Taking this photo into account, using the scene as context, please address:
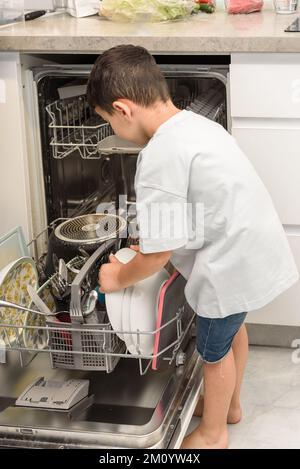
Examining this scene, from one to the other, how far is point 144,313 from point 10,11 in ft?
3.40

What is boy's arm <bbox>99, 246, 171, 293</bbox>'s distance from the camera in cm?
152

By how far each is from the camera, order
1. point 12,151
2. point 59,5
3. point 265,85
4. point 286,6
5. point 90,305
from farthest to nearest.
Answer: point 59,5 → point 286,6 → point 12,151 → point 265,85 → point 90,305

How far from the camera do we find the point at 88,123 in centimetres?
221

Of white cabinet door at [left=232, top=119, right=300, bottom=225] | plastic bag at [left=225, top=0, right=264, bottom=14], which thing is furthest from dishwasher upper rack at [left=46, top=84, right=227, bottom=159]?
plastic bag at [left=225, top=0, right=264, bottom=14]

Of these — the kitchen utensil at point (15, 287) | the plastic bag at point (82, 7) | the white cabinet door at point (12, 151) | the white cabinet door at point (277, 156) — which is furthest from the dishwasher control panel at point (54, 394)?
the plastic bag at point (82, 7)

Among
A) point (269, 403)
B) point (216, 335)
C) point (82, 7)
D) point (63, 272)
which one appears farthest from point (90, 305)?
point (82, 7)

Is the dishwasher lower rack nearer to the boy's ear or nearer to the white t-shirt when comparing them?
the white t-shirt

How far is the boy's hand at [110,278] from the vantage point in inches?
62.2

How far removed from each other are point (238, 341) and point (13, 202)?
0.72m

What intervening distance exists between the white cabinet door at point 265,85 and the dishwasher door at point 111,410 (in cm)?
59

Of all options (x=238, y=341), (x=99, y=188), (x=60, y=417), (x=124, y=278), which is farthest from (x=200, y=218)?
(x=99, y=188)

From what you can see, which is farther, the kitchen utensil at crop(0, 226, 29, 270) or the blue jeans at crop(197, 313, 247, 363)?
the kitchen utensil at crop(0, 226, 29, 270)

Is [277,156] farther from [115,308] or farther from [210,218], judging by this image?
[115,308]

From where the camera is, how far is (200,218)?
5.01ft
